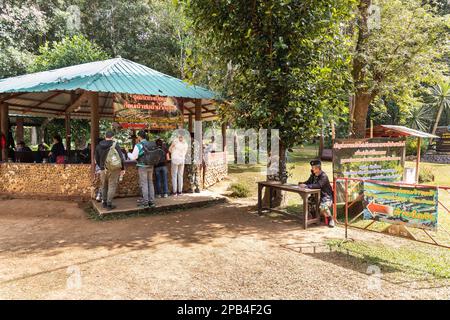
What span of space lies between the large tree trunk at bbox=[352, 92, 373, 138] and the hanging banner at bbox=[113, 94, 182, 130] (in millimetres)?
5808

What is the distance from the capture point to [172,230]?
667 cm

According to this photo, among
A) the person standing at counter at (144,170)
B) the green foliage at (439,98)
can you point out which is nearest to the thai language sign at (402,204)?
the person standing at counter at (144,170)

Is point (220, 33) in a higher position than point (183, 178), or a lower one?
higher

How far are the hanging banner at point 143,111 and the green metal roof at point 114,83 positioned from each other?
1.95 ft

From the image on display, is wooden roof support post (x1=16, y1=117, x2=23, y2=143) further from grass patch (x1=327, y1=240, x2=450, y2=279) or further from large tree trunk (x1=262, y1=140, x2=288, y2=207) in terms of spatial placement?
grass patch (x1=327, y1=240, x2=450, y2=279)

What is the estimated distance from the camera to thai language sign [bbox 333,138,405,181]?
7.17 m

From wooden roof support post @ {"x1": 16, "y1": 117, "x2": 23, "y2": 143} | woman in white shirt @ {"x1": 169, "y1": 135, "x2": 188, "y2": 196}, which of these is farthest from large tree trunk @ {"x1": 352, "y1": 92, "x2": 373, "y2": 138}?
wooden roof support post @ {"x1": 16, "y1": 117, "x2": 23, "y2": 143}

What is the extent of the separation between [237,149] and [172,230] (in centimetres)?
1584

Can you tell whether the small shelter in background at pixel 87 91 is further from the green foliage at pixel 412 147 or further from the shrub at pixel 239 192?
the green foliage at pixel 412 147
